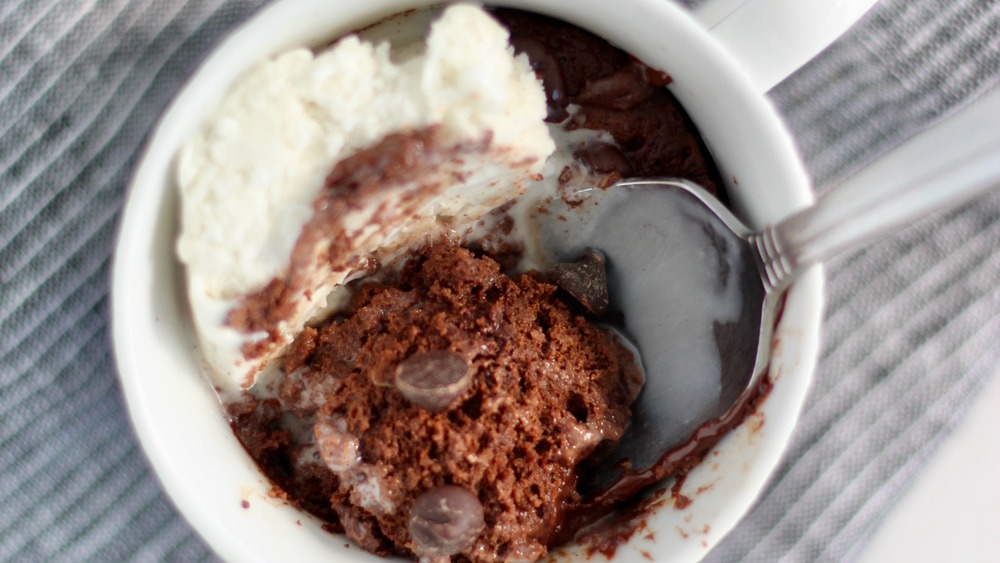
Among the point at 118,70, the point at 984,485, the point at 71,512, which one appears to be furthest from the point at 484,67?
the point at 984,485

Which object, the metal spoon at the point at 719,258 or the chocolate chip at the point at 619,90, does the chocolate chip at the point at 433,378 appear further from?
the chocolate chip at the point at 619,90

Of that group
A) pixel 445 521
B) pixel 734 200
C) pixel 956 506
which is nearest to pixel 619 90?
pixel 734 200

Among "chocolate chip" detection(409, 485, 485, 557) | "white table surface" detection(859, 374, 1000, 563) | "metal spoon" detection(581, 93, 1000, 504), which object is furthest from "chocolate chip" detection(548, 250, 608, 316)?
"white table surface" detection(859, 374, 1000, 563)

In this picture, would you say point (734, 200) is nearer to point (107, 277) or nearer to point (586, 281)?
point (586, 281)

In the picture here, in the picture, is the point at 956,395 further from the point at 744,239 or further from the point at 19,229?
the point at 19,229

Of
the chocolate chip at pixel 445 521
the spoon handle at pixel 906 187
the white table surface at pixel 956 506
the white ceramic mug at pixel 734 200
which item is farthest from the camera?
the white table surface at pixel 956 506

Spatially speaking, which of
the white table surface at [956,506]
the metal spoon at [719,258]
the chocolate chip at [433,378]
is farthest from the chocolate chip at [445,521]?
the white table surface at [956,506]

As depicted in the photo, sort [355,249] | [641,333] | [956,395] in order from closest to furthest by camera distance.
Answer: [355,249] < [641,333] < [956,395]
